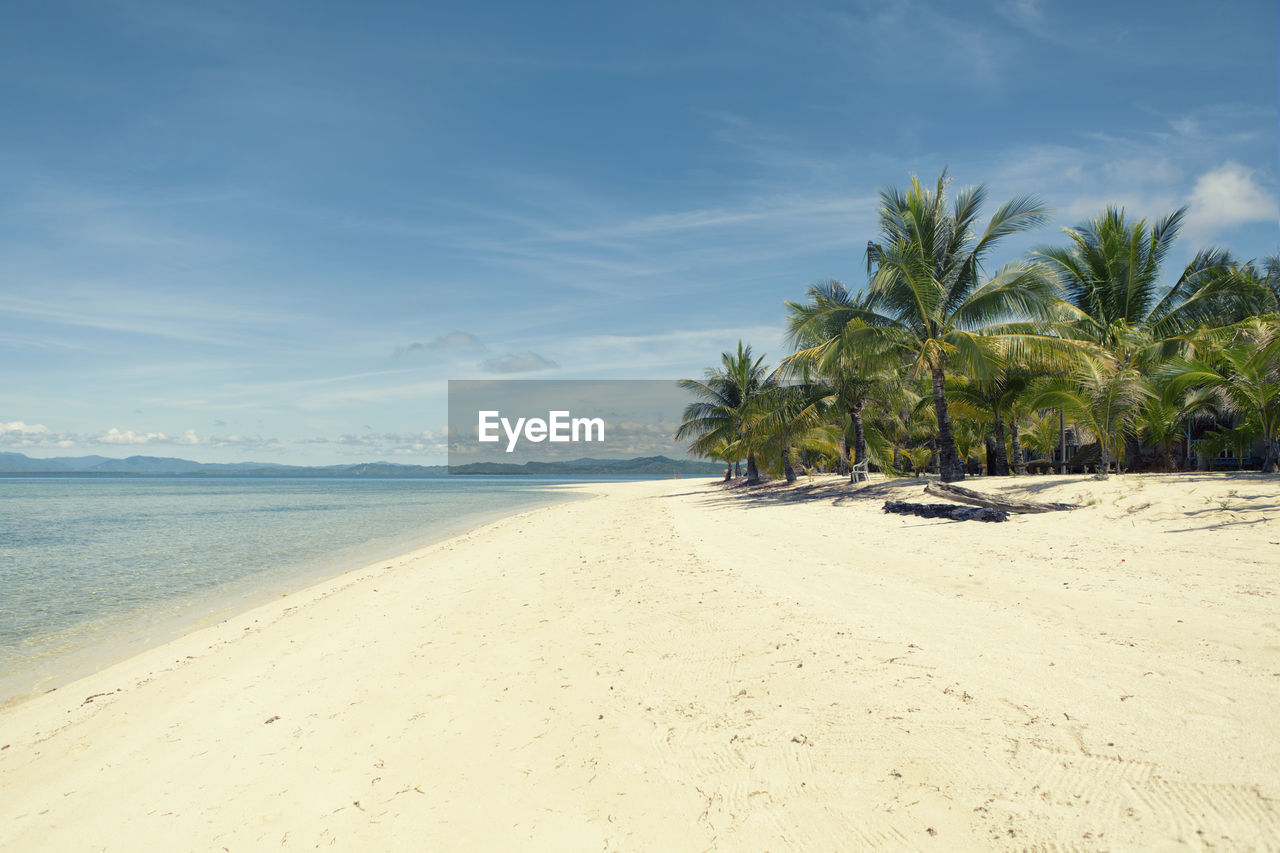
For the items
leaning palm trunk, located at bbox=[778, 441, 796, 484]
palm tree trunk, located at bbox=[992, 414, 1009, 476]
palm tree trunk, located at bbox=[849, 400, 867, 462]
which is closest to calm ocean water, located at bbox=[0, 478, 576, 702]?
leaning palm trunk, located at bbox=[778, 441, 796, 484]

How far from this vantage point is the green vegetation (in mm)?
13383

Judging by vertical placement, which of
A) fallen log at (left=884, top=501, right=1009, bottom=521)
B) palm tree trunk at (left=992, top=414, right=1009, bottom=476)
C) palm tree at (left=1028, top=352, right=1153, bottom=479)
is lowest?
fallen log at (left=884, top=501, right=1009, bottom=521)

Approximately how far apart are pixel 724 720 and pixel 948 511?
8838 mm

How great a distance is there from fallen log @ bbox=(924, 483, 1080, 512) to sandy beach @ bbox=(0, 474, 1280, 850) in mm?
3038

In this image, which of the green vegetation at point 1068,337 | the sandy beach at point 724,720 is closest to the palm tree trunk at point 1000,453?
the green vegetation at point 1068,337

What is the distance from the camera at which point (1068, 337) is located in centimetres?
1650

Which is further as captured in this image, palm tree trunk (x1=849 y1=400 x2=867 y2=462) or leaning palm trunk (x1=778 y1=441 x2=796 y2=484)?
leaning palm trunk (x1=778 y1=441 x2=796 y2=484)

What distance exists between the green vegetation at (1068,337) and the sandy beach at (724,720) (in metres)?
7.40

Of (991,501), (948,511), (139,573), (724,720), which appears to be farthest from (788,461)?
(724,720)

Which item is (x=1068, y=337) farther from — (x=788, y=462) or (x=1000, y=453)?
(x=788, y=462)

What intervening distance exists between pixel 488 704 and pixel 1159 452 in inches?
890

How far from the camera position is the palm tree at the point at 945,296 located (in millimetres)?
14727

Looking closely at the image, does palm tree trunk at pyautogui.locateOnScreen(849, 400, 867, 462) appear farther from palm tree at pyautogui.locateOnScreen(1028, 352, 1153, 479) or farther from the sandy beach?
the sandy beach

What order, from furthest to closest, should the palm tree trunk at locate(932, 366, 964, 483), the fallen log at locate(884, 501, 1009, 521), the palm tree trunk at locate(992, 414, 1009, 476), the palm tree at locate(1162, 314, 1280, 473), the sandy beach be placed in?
the palm tree trunk at locate(992, 414, 1009, 476)
the palm tree trunk at locate(932, 366, 964, 483)
the palm tree at locate(1162, 314, 1280, 473)
the fallen log at locate(884, 501, 1009, 521)
the sandy beach
